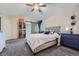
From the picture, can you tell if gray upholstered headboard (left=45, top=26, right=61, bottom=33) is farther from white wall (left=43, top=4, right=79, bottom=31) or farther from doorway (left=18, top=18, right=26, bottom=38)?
A: doorway (left=18, top=18, right=26, bottom=38)

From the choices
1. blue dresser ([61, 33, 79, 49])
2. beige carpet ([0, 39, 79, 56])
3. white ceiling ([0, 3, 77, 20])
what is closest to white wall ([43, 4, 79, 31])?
white ceiling ([0, 3, 77, 20])

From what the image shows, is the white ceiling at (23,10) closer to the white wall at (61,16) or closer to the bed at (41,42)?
the white wall at (61,16)

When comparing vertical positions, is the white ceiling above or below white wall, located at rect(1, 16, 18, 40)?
above

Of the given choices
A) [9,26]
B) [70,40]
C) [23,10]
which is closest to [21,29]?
[9,26]

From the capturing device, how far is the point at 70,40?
8.37ft

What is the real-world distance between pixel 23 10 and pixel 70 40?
1.51 m

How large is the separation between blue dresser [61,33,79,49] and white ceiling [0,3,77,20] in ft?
2.24

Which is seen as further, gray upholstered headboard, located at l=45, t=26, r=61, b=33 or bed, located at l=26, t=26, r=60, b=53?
bed, located at l=26, t=26, r=60, b=53

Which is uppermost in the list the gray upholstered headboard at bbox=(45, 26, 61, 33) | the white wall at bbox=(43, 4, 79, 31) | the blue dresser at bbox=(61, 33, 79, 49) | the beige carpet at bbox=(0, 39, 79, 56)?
the white wall at bbox=(43, 4, 79, 31)

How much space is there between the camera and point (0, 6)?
5.98 ft

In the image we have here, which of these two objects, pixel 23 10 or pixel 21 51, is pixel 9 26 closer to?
pixel 23 10

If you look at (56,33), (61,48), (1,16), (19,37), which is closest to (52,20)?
(56,33)

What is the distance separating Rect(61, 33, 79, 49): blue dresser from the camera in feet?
7.64

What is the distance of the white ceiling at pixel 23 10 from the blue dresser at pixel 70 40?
682 mm
